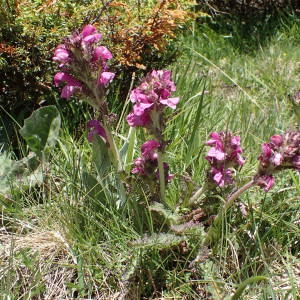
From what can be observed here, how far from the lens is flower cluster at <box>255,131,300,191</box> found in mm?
1638

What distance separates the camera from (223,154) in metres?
Answer: 1.75

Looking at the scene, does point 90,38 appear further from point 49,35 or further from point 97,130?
point 49,35

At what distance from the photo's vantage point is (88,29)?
1701 millimetres

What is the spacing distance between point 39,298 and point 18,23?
1.29 meters

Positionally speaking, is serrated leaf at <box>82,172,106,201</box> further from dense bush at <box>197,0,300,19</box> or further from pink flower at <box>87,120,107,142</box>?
dense bush at <box>197,0,300,19</box>

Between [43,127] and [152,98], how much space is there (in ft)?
2.72

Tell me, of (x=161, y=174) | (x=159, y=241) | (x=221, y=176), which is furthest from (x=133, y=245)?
(x=221, y=176)

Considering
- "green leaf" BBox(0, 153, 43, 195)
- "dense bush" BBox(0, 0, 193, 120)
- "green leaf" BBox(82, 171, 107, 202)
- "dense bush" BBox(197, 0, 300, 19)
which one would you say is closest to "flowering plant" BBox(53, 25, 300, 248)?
"green leaf" BBox(82, 171, 107, 202)

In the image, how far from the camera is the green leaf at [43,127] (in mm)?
2305

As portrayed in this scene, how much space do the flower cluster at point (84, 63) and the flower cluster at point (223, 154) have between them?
0.42m

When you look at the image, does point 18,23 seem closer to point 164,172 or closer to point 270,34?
point 164,172

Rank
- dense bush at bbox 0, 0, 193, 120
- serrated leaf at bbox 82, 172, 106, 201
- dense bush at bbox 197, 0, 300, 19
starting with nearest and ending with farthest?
serrated leaf at bbox 82, 172, 106, 201 → dense bush at bbox 0, 0, 193, 120 → dense bush at bbox 197, 0, 300, 19

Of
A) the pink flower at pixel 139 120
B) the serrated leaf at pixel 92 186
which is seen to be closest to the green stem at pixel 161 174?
the pink flower at pixel 139 120

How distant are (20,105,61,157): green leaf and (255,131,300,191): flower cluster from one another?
0.99m
